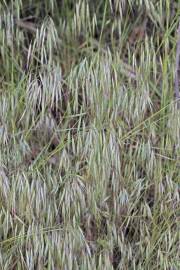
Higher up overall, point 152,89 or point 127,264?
point 152,89

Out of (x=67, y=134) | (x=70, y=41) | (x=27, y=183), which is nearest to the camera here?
(x=27, y=183)

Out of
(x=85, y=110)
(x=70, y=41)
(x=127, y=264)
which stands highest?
(x=70, y=41)

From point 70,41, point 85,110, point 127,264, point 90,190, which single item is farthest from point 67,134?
point 127,264

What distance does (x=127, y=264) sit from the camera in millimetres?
1764

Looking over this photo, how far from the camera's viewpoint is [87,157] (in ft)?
5.43

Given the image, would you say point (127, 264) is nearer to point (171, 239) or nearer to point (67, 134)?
point (171, 239)

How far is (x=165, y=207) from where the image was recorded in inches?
68.4

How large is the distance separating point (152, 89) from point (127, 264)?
60 centimetres

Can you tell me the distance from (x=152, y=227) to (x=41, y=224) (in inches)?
14.7

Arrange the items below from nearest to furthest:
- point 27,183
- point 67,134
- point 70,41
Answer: point 27,183, point 67,134, point 70,41

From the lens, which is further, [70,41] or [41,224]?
[70,41]

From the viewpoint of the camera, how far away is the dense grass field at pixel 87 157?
1.64 m

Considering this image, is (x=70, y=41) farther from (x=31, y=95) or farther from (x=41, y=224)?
(x=41, y=224)

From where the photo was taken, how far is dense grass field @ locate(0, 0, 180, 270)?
1.64m
